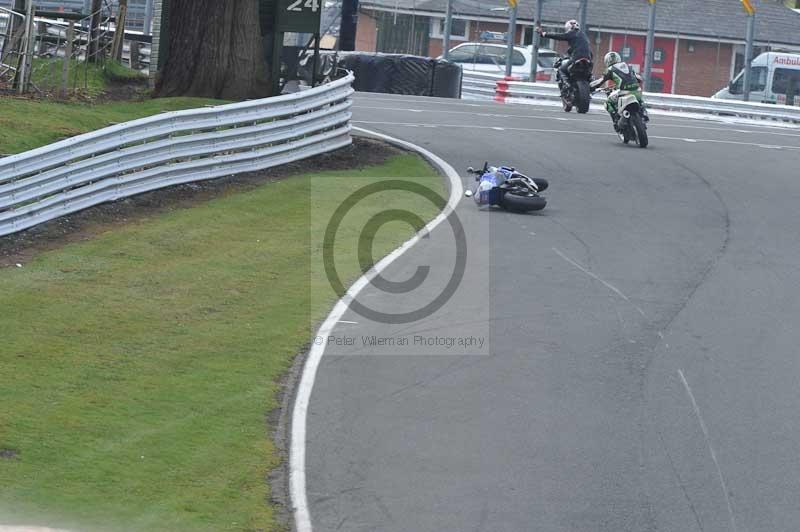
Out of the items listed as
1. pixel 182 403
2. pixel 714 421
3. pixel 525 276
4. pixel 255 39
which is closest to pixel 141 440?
pixel 182 403

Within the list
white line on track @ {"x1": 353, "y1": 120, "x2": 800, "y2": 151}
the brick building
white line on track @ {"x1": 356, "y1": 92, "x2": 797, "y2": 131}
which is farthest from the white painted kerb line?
the brick building

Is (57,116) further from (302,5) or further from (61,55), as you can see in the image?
(61,55)

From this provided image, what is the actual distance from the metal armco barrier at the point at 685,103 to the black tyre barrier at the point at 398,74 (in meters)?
1.86

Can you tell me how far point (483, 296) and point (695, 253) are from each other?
11.2 ft

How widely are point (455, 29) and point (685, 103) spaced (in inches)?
894

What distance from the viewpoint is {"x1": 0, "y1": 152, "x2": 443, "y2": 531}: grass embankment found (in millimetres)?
6961

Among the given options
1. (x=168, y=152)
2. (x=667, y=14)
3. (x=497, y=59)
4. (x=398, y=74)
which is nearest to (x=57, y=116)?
(x=168, y=152)

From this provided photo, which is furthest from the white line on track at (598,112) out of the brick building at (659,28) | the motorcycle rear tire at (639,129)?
the brick building at (659,28)

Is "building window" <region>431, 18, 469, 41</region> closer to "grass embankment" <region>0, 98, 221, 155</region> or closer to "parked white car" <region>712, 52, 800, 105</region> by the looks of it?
"parked white car" <region>712, 52, 800, 105</region>

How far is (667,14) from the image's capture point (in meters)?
49.3

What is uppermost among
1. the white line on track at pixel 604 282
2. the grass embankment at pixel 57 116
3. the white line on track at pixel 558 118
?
the white line on track at pixel 558 118

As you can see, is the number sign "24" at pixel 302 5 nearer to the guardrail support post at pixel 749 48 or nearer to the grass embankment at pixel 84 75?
the grass embankment at pixel 84 75

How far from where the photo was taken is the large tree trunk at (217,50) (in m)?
21.5

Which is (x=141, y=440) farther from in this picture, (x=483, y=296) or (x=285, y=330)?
(x=483, y=296)
